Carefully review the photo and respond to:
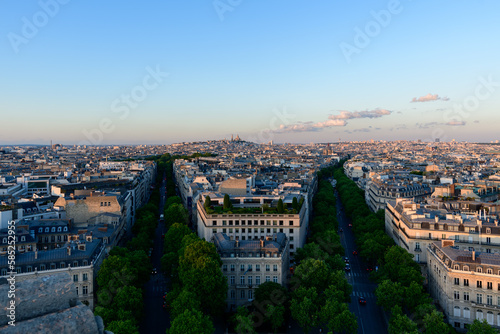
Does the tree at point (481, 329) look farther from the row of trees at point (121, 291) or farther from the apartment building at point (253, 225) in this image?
the row of trees at point (121, 291)

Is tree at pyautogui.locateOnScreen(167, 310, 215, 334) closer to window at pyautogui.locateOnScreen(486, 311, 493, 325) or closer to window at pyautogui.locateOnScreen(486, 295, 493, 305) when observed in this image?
window at pyautogui.locateOnScreen(486, 311, 493, 325)

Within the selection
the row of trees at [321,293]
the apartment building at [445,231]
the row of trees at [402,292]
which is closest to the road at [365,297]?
the row of trees at [402,292]

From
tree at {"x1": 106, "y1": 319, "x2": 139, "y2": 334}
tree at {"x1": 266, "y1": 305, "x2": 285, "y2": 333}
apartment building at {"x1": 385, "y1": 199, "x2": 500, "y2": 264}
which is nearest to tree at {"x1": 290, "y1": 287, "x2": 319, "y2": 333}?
tree at {"x1": 266, "y1": 305, "x2": 285, "y2": 333}

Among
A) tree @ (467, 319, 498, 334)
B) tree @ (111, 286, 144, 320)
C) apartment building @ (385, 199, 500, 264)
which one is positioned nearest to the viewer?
tree @ (467, 319, 498, 334)

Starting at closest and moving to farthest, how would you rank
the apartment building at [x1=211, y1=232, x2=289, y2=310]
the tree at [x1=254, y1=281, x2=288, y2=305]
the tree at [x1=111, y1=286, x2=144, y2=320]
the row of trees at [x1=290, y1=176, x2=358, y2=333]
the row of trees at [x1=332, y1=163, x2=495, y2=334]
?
the row of trees at [x1=332, y1=163, x2=495, y2=334] < the row of trees at [x1=290, y1=176, x2=358, y2=333] < the tree at [x1=111, y1=286, x2=144, y2=320] < the tree at [x1=254, y1=281, x2=288, y2=305] < the apartment building at [x1=211, y1=232, x2=289, y2=310]

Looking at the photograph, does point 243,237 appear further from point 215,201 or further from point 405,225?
point 405,225

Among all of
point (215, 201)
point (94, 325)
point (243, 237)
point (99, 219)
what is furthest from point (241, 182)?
point (94, 325)

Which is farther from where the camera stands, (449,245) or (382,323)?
(449,245)
